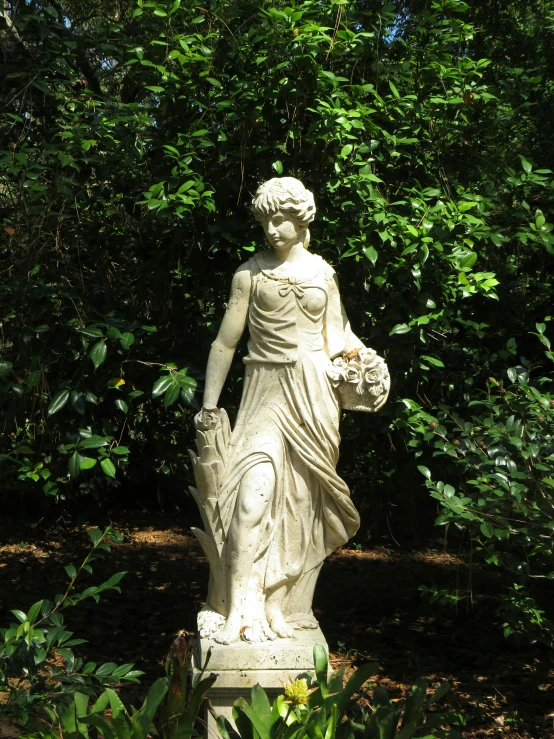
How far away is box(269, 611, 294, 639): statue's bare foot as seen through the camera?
163 inches

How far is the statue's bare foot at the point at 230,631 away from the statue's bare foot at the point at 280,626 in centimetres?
19

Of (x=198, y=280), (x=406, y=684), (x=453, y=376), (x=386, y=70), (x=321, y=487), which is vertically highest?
(x=386, y=70)

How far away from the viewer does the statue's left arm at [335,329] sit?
4.40 meters

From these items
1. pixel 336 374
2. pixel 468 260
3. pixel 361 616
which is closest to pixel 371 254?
pixel 468 260

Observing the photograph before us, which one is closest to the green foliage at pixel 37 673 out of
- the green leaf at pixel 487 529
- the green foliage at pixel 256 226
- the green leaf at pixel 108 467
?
the green leaf at pixel 108 467

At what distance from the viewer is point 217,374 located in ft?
14.4

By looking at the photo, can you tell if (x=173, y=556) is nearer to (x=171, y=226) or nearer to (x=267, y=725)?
(x=171, y=226)

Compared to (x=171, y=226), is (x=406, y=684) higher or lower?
lower

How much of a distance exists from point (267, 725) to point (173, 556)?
473cm

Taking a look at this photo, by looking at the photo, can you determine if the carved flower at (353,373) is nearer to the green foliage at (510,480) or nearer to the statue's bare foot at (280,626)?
the green foliage at (510,480)

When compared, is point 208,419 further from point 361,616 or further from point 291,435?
point 361,616

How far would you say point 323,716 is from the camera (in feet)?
11.3

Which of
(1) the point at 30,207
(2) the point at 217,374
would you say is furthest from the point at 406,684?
(1) the point at 30,207

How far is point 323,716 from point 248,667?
0.57m
